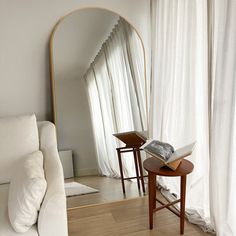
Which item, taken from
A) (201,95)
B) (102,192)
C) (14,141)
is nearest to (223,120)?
(201,95)

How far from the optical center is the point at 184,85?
2.01 meters

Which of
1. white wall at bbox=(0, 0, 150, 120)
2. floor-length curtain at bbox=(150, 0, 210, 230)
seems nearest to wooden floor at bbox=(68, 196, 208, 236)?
floor-length curtain at bbox=(150, 0, 210, 230)

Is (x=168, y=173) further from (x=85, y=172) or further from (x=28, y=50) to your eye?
(x=28, y=50)

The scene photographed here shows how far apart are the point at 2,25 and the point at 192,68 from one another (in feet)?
5.22

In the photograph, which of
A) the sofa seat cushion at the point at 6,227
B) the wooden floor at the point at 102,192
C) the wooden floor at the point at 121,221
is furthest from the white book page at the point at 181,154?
the sofa seat cushion at the point at 6,227

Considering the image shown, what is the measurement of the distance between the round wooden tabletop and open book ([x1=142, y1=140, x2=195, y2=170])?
4cm

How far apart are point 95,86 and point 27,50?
2.18ft

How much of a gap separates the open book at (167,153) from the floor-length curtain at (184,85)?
0.19 metres

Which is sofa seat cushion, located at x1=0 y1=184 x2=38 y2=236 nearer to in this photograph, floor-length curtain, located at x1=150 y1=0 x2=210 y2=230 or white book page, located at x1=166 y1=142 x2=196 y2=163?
white book page, located at x1=166 y1=142 x2=196 y2=163

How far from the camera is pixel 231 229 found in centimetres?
160

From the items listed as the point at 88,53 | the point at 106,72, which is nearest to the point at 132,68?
the point at 106,72

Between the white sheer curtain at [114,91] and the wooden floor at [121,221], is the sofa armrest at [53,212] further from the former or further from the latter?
the white sheer curtain at [114,91]

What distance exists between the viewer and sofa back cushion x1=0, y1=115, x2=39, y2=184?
189 centimetres

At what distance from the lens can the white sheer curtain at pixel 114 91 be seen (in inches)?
90.9
